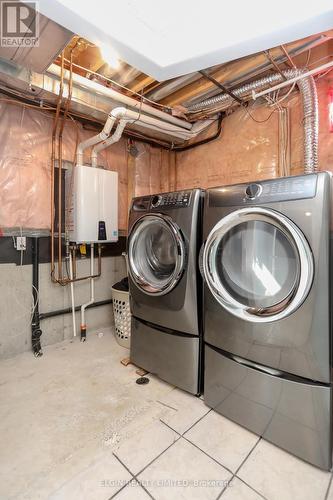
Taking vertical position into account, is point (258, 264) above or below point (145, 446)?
above

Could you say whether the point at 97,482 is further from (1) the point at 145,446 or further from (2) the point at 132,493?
(1) the point at 145,446

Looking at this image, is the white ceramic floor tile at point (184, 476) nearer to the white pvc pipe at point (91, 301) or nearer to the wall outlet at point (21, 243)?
the white pvc pipe at point (91, 301)

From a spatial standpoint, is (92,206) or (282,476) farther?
(92,206)

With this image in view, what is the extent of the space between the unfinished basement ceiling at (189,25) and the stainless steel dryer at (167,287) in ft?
2.65

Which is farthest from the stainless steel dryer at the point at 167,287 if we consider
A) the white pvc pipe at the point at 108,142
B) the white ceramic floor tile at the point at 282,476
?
the white pvc pipe at the point at 108,142

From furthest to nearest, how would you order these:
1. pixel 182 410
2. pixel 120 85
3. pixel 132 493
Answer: pixel 120 85 < pixel 182 410 < pixel 132 493

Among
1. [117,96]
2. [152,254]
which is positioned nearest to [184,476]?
[152,254]

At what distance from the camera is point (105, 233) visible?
2.42 m

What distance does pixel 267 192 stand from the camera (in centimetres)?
125

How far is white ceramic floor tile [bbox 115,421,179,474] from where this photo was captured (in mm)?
1198

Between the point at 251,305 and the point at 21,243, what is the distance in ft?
6.42

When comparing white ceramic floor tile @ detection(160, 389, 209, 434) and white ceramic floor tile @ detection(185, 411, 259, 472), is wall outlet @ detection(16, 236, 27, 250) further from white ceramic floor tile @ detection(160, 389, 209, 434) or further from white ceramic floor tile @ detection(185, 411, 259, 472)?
white ceramic floor tile @ detection(185, 411, 259, 472)

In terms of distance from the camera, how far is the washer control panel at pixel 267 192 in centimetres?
113

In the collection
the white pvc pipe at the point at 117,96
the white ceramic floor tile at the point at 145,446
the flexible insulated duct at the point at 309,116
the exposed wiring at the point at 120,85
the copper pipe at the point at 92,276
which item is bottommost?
the white ceramic floor tile at the point at 145,446
